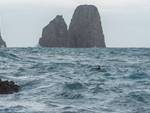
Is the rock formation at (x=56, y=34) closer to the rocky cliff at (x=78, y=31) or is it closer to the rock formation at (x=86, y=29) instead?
the rocky cliff at (x=78, y=31)

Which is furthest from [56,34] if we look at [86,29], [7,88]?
[7,88]

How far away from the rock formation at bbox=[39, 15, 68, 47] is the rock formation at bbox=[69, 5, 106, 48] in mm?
2731

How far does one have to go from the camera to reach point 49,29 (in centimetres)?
17188

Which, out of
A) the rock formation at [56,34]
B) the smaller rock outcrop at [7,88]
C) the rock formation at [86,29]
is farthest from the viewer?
the rock formation at [56,34]

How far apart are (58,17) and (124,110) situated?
156m

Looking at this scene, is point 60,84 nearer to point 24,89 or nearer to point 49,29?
point 24,89

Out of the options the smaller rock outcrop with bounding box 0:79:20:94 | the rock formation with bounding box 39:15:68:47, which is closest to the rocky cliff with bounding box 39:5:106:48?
the rock formation with bounding box 39:15:68:47

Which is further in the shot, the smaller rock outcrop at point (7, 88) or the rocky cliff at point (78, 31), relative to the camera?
the rocky cliff at point (78, 31)

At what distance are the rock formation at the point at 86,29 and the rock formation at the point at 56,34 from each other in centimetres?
273

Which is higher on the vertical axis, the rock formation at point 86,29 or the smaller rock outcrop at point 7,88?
the smaller rock outcrop at point 7,88

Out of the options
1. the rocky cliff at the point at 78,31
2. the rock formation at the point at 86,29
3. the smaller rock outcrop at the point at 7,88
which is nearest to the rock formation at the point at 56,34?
the rocky cliff at the point at 78,31

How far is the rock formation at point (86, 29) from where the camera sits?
167 m

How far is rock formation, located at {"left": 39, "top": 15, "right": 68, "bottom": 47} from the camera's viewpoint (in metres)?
169

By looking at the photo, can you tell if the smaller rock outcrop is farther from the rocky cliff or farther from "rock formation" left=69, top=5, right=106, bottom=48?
the rocky cliff
